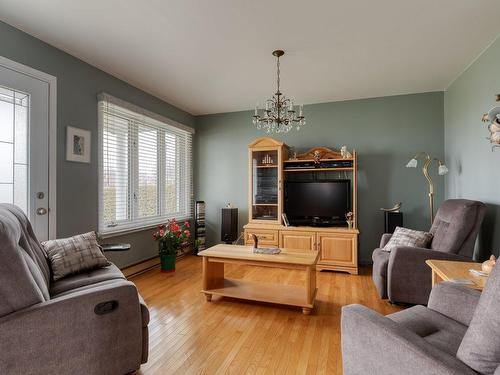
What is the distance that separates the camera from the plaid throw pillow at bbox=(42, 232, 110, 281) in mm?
2027

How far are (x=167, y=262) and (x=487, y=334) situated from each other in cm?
348

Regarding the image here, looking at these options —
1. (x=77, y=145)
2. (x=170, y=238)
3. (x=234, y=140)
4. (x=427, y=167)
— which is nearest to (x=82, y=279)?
(x=77, y=145)

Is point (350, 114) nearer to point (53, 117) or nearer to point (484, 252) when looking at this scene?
point (484, 252)

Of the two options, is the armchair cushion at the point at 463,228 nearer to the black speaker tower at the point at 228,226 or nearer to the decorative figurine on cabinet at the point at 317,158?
the decorative figurine on cabinet at the point at 317,158

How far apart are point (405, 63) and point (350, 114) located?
1.25 meters

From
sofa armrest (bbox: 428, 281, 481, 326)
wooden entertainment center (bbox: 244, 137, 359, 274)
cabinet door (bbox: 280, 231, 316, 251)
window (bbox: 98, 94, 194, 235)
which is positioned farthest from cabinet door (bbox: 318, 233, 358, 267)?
window (bbox: 98, 94, 194, 235)

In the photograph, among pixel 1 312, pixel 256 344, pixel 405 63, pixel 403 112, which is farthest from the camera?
pixel 403 112

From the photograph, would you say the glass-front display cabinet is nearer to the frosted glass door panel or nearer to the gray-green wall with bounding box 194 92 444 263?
the gray-green wall with bounding box 194 92 444 263

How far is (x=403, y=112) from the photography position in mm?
3975

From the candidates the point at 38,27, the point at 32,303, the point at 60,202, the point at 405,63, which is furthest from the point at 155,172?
the point at 405,63

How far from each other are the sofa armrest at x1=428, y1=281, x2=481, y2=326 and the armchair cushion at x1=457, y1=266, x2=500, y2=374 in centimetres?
61

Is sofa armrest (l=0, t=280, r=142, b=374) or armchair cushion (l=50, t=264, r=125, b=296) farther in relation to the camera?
armchair cushion (l=50, t=264, r=125, b=296)

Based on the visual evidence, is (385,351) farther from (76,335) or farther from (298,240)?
(298,240)

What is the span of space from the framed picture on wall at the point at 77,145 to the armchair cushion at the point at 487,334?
328 centimetres
